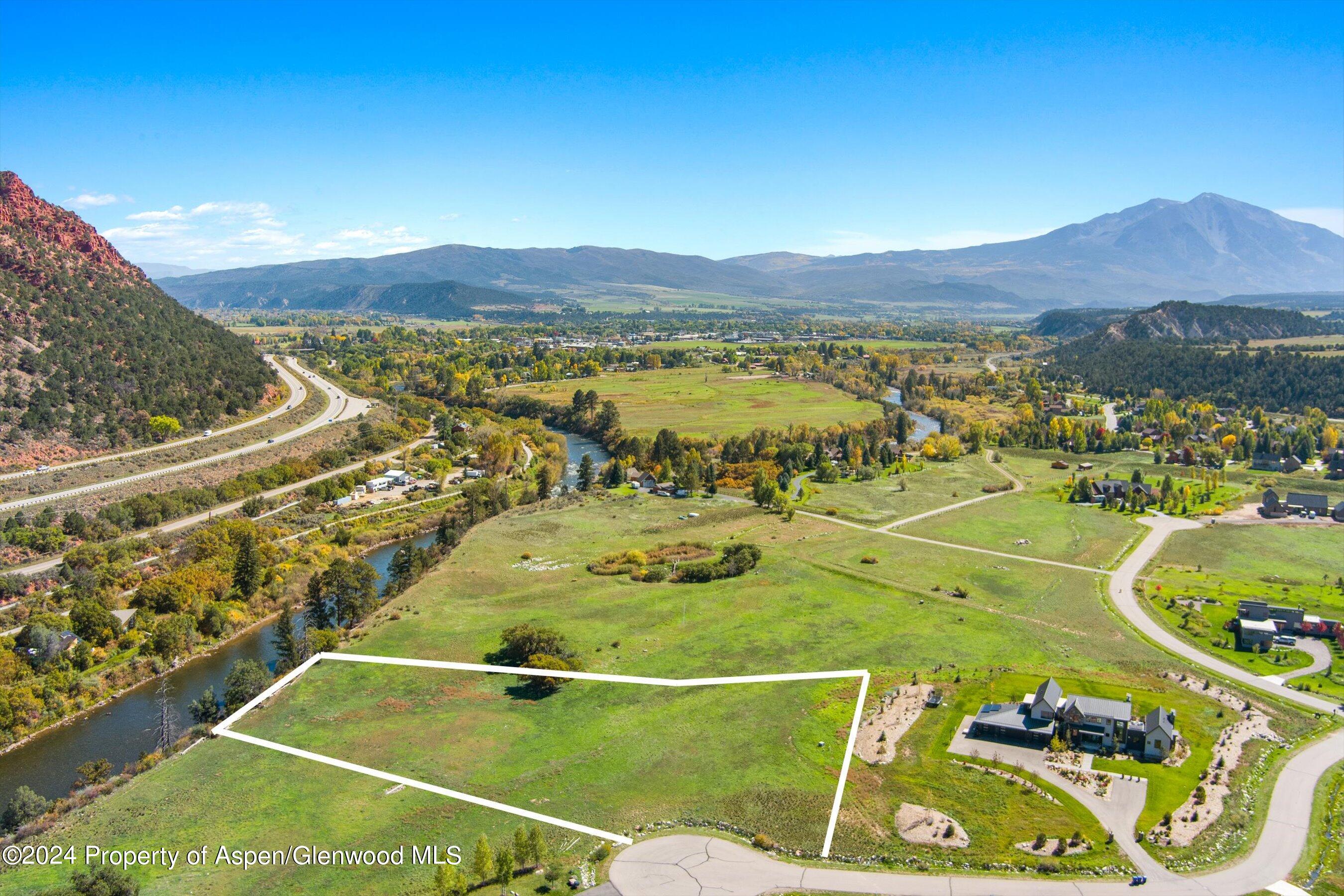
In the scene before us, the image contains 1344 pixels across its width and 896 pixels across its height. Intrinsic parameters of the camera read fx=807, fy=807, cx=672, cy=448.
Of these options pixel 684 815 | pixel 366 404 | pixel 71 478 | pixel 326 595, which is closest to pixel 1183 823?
pixel 684 815

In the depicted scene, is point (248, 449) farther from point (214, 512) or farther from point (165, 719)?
point (165, 719)

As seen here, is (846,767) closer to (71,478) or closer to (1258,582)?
(1258,582)

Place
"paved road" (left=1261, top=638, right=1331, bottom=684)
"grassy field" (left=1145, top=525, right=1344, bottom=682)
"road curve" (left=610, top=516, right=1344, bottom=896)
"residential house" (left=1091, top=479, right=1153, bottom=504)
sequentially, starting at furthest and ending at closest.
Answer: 1. "residential house" (left=1091, top=479, right=1153, bottom=504)
2. "grassy field" (left=1145, top=525, right=1344, bottom=682)
3. "paved road" (left=1261, top=638, right=1331, bottom=684)
4. "road curve" (left=610, top=516, right=1344, bottom=896)

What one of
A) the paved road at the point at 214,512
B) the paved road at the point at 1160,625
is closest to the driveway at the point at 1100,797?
the paved road at the point at 1160,625

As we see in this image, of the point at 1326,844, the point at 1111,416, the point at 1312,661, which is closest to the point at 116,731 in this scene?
the point at 1326,844

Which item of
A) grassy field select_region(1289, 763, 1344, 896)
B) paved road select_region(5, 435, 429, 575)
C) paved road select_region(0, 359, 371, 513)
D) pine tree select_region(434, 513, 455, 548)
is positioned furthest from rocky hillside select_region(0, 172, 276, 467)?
grassy field select_region(1289, 763, 1344, 896)

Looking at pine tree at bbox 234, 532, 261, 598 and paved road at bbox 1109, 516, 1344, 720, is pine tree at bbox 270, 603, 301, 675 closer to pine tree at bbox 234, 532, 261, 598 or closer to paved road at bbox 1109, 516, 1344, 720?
pine tree at bbox 234, 532, 261, 598
